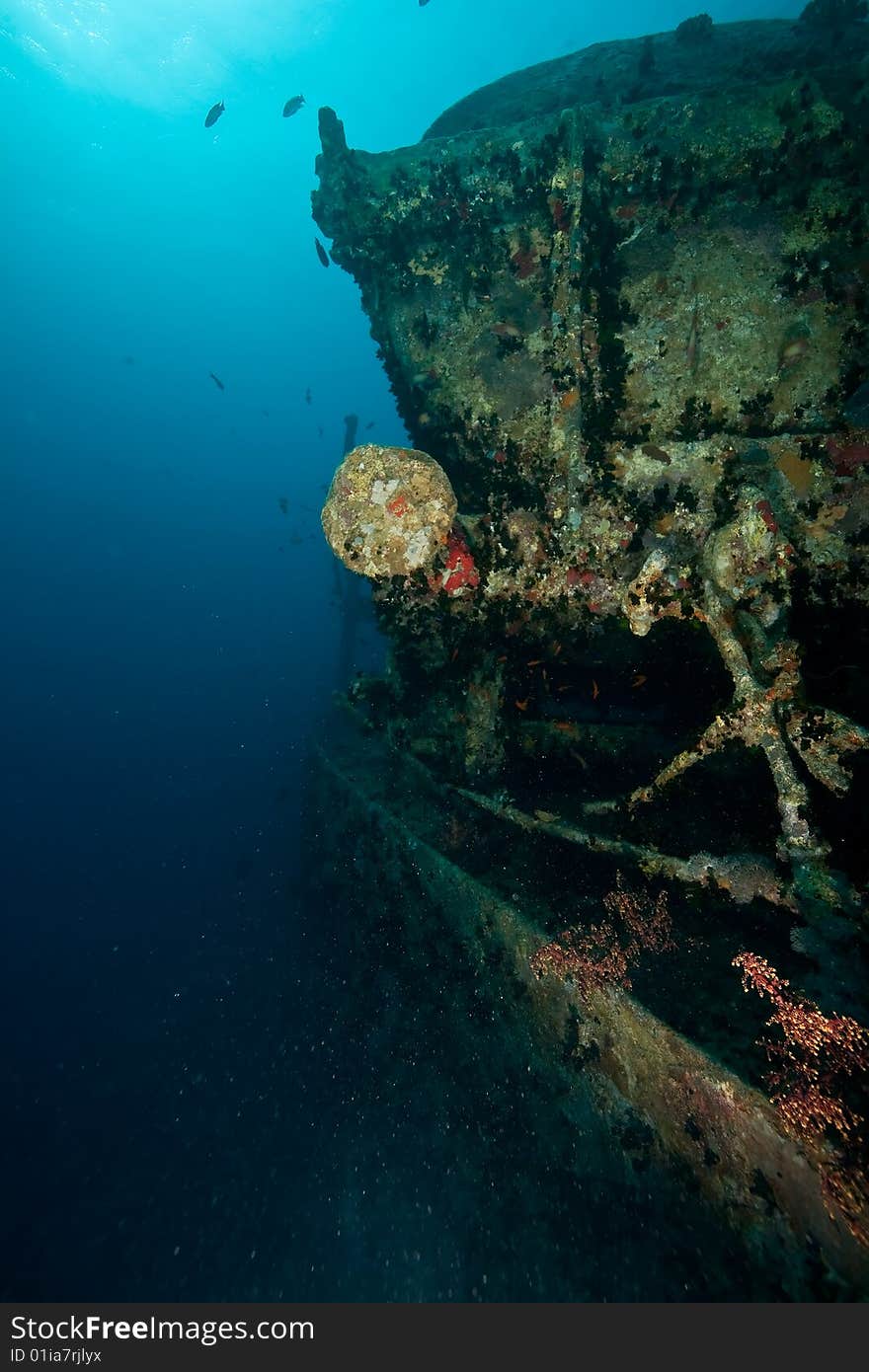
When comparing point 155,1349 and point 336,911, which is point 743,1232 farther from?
point 336,911

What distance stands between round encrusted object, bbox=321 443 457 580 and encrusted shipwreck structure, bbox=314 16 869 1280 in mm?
26

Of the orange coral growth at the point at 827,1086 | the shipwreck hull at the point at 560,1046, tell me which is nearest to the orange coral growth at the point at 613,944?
the shipwreck hull at the point at 560,1046

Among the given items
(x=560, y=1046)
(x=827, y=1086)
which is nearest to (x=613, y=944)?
(x=560, y=1046)

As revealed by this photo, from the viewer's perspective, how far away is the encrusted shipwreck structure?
12.7ft

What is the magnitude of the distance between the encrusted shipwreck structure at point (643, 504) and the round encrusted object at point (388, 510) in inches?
1.0

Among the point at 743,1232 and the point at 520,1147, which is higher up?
the point at 743,1232

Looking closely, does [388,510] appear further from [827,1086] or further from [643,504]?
→ [827,1086]

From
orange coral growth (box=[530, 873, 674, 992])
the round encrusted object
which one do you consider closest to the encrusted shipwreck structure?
the round encrusted object

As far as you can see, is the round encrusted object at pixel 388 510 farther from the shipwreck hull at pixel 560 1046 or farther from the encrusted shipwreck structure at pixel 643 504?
the shipwreck hull at pixel 560 1046

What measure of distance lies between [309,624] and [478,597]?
3905 centimetres

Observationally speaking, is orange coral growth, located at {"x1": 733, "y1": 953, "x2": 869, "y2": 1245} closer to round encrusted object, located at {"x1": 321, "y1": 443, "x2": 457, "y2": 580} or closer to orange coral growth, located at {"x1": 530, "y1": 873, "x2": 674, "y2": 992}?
orange coral growth, located at {"x1": 530, "y1": 873, "x2": 674, "y2": 992}

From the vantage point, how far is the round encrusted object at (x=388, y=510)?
4945 millimetres

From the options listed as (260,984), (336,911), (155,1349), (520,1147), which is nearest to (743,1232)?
(520,1147)

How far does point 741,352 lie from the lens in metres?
4.78
